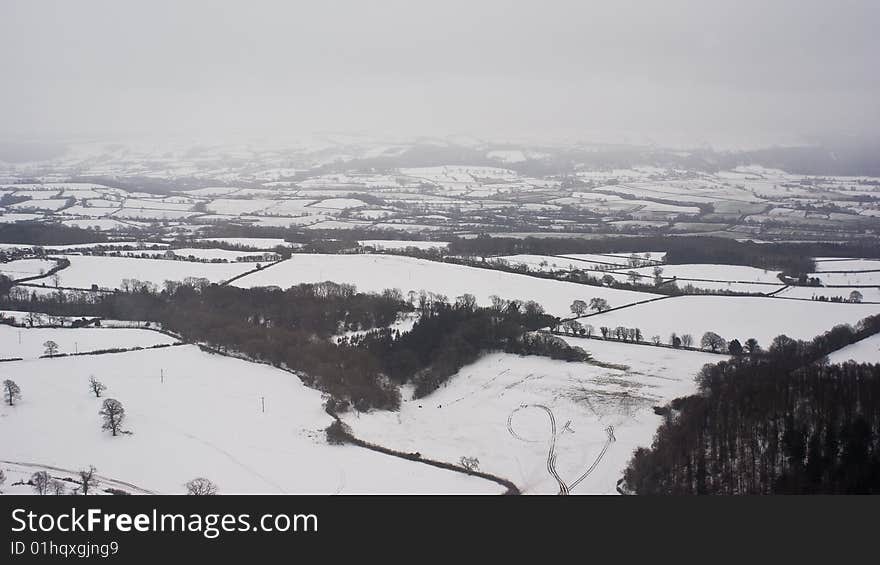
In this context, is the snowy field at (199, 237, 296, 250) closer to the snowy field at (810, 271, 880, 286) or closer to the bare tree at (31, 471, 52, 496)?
the snowy field at (810, 271, 880, 286)

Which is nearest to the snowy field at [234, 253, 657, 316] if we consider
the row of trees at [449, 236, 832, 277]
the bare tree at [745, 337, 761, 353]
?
the bare tree at [745, 337, 761, 353]

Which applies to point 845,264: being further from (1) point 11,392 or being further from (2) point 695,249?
(1) point 11,392

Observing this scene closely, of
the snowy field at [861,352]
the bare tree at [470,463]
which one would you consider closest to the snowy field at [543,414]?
the bare tree at [470,463]

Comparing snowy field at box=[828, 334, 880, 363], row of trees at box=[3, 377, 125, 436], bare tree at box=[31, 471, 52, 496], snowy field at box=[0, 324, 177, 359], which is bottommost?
bare tree at box=[31, 471, 52, 496]

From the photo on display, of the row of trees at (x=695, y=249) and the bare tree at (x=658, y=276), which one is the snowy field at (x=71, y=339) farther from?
the row of trees at (x=695, y=249)

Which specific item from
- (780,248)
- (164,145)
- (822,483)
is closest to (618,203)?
(780,248)

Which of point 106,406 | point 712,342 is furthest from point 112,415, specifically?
point 712,342
